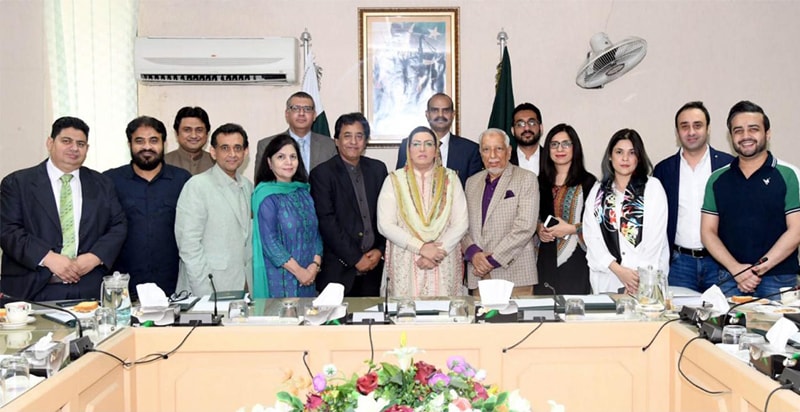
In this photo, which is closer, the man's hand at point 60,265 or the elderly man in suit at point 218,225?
the man's hand at point 60,265

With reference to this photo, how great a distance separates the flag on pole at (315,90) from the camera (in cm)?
511

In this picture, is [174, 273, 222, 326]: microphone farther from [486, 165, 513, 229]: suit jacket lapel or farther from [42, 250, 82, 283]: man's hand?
[486, 165, 513, 229]: suit jacket lapel

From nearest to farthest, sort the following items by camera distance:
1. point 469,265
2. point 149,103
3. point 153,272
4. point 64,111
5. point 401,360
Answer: point 401,360, point 153,272, point 469,265, point 64,111, point 149,103

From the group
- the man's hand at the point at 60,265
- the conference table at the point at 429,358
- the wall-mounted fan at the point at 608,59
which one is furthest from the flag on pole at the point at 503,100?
the man's hand at the point at 60,265

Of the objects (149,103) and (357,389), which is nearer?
(357,389)

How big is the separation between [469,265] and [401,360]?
2.61 m

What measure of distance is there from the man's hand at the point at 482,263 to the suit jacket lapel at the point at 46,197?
6.70 feet

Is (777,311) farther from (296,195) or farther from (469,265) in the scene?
(296,195)

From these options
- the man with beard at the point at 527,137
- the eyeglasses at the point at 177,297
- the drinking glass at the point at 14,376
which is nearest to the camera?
the drinking glass at the point at 14,376

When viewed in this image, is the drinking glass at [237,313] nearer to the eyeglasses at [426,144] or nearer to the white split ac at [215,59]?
the eyeglasses at [426,144]

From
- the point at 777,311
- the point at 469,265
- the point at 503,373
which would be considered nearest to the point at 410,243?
the point at 469,265

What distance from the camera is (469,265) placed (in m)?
3.92

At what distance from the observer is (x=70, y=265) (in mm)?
3354

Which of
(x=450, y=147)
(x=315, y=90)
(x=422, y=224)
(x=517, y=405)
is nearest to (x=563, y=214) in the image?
(x=422, y=224)
